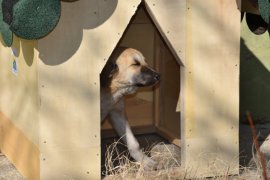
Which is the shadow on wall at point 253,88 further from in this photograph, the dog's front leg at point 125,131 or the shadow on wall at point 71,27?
the shadow on wall at point 71,27

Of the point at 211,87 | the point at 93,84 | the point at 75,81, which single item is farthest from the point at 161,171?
the point at 75,81

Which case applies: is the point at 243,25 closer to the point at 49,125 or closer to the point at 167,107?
the point at 167,107

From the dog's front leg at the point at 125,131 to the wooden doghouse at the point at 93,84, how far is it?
462 millimetres

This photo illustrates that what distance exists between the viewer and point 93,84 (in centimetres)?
381

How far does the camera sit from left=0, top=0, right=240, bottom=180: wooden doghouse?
3688 mm

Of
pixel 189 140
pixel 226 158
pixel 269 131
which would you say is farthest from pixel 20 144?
pixel 269 131

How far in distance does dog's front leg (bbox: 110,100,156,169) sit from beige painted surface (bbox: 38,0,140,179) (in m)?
→ 0.71

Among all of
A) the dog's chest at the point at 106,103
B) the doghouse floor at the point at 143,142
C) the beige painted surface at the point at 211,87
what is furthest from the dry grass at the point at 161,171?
the doghouse floor at the point at 143,142

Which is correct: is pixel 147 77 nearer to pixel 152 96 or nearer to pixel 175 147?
pixel 175 147

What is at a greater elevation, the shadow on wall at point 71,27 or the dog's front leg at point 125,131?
the shadow on wall at point 71,27

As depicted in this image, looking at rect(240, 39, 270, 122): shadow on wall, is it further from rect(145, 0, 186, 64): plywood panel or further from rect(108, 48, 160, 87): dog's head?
rect(145, 0, 186, 64): plywood panel

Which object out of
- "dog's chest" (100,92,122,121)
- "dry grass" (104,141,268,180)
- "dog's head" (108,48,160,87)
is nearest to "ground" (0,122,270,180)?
"dry grass" (104,141,268,180)

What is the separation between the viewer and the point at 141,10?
5.42 metres

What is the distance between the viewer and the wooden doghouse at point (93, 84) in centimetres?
369
